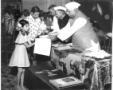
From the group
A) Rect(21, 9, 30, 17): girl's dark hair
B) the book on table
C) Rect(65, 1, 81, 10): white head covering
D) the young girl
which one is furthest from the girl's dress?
Rect(65, 1, 81, 10): white head covering

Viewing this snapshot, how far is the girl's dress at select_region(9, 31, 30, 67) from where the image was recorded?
1716 mm

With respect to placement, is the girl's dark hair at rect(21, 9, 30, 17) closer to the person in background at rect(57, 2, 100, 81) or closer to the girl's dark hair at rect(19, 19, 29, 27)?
the girl's dark hair at rect(19, 19, 29, 27)

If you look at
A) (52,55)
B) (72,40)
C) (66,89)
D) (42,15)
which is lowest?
(66,89)

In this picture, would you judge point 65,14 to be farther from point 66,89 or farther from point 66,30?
point 66,89

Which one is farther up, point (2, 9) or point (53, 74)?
point (2, 9)

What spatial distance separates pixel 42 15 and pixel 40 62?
351mm

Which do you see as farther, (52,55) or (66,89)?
(52,55)

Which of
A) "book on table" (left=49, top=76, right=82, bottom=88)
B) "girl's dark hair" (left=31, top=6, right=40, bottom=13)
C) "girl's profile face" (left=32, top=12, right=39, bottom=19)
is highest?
"girl's dark hair" (left=31, top=6, right=40, bottom=13)

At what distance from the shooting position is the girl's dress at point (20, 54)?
5.63 ft

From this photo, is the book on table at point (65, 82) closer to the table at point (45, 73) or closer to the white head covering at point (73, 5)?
the table at point (45, 73)

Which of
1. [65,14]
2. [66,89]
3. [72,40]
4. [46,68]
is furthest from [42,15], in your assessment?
[66,89]

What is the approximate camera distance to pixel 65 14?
5.54 feet

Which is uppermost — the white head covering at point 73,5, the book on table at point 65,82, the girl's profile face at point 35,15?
the white head covering at point 73,5

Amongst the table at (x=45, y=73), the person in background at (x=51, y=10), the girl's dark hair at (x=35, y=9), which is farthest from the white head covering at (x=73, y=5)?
the table at (x=45, y=73)
